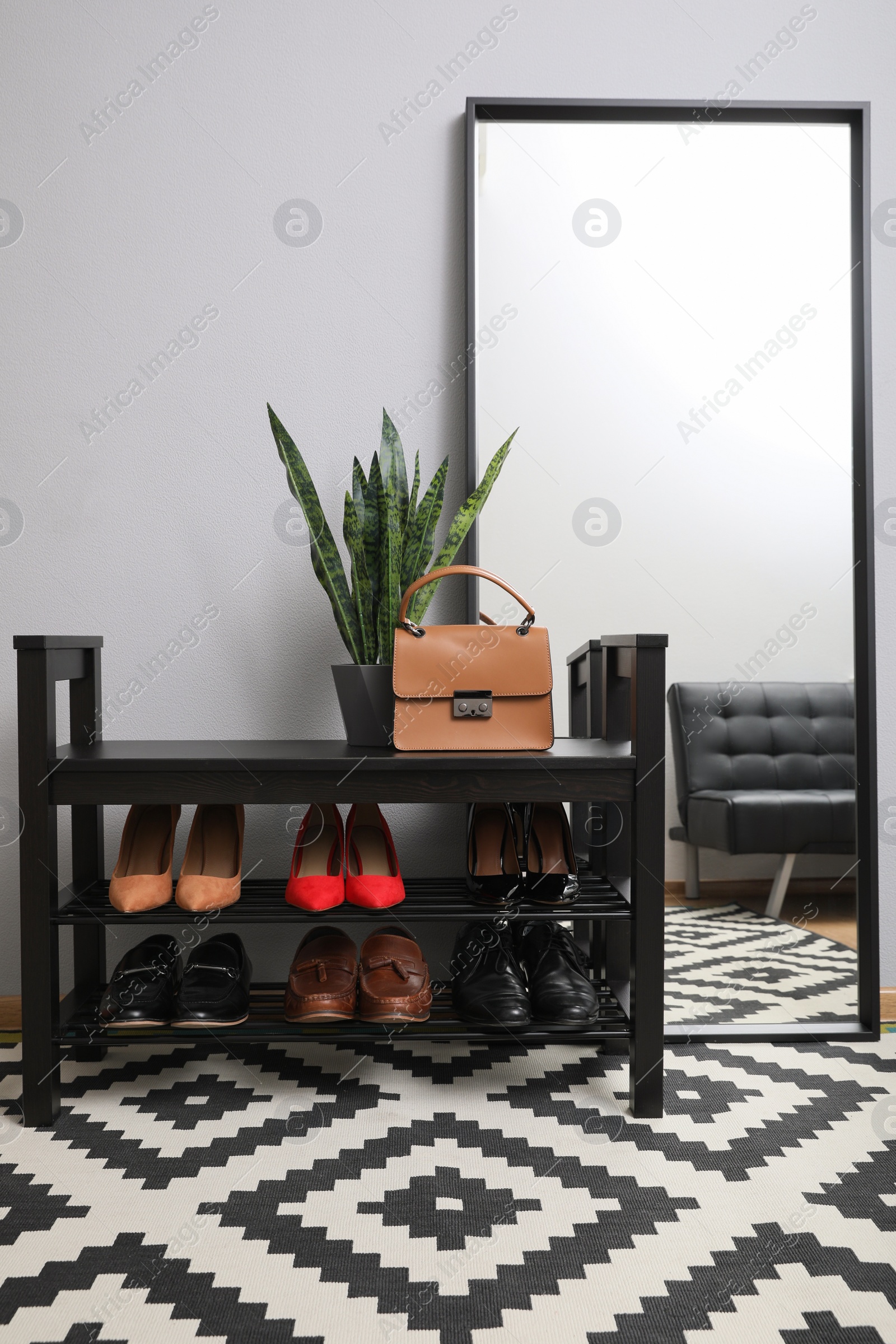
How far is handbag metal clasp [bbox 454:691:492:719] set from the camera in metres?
1.43

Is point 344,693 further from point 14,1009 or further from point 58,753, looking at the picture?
point 14,1009

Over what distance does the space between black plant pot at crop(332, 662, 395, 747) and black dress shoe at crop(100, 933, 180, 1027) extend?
1.62 ft

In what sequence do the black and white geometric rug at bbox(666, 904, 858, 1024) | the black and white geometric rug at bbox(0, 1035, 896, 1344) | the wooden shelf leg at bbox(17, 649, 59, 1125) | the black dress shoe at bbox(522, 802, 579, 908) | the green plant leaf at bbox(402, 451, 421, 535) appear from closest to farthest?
1. the black and white geometric rug at bbox(0, 1035, 896, 1344)
2. the wooden shelf leg at bbox(17, 649, 59, 1125)
3. the black dress shoe at bbox(522, 802, 579, 908)
4. the green plant leaf at bbox(402, 451, 421, 535)
5. the black and white geometric rug at bbox(666, 904, 858, 1024)

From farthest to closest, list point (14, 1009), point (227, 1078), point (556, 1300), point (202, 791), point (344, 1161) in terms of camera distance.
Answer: point (14, 1009) < point (227, 1078) < point (202, 791) < point (344, 1161) < point (556, 1300)

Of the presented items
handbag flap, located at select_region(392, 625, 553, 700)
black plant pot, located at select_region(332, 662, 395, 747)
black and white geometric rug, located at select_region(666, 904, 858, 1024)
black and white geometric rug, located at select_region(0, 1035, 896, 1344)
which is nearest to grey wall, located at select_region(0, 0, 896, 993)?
black plant pot, located at select_region(332, 662, 395, 747)

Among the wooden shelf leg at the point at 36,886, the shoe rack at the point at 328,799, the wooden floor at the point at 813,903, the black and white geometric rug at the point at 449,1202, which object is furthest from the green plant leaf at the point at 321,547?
the wooden floor at the point at 813,903

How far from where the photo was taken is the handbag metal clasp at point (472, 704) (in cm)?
143

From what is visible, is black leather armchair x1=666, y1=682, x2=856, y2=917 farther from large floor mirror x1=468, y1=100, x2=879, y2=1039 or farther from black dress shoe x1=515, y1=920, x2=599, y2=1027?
black dress shoe x1=515, y1=920, x2=599, y2=1027

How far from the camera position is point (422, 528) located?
1.61m

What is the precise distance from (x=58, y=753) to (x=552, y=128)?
154cm

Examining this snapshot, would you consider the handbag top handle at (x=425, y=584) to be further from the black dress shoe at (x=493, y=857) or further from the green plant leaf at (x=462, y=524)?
the black dress shoe at (x=493, y=857)

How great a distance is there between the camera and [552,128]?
1.84 metres

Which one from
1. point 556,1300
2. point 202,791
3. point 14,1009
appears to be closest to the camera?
point 556,1300

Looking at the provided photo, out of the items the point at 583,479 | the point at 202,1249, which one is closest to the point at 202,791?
the point at 202,1249
